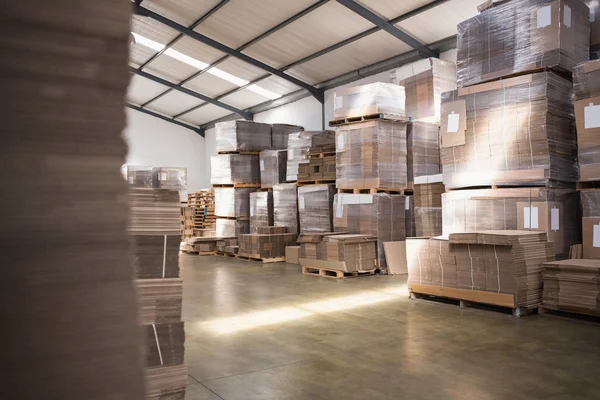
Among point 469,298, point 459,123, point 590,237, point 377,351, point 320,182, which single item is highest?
point 459,123

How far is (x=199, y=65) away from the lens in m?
16.5

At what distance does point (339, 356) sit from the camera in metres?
4.12

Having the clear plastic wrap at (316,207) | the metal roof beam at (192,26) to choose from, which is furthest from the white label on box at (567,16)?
the metal roof beam at (192,26)

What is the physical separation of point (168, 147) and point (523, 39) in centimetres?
1878

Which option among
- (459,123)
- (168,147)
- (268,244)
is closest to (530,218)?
(459,123)

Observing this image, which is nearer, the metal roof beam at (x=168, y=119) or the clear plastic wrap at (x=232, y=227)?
the clear plastic wrap at (x=232, y=227)

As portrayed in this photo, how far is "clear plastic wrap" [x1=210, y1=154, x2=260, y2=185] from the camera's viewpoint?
13.8 m

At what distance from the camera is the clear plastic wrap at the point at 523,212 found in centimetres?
593

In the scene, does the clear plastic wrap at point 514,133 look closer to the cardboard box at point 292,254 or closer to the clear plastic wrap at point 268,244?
the cardboard box at point 292,254

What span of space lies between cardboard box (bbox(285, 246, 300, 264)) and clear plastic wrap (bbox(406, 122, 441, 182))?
314 cm

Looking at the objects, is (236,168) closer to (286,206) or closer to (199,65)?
(286,206)

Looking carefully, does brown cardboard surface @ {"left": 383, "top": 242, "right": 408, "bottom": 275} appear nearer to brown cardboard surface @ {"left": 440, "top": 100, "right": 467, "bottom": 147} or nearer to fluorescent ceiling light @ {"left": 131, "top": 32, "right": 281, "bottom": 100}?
brown cardboard surface @ {"left": 440, "top": 100, "right": 467, "bottom": 147}

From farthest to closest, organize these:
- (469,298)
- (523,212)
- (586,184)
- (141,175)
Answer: (141,175) < (523,212) < (586,184) < (469,298)

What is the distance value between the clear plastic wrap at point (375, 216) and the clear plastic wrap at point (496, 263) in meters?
2.93
